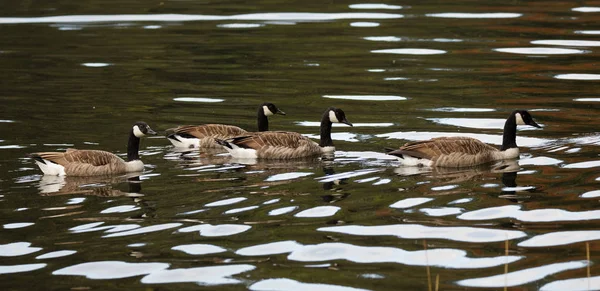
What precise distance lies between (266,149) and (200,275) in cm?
744

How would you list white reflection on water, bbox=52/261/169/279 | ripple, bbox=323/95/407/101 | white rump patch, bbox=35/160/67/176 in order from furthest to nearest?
ripple, bbox=323/95/407/101 < white rump patch, bbox=35/160/67/176 < white reflection on water, bbox=52/261/169/279

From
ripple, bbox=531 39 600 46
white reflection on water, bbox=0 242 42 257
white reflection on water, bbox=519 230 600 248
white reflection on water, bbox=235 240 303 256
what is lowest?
white reflection on water, bbox=519 230 600 248

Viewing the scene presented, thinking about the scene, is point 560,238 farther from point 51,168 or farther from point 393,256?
point 51,168

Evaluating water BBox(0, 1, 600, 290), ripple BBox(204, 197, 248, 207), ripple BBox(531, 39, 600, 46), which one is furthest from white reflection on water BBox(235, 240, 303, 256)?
ripple BBox(531, 39, 600, 46)

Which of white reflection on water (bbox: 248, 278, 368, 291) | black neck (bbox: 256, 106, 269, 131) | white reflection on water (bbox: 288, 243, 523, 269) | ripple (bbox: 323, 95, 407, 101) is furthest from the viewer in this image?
ripple (bbox: 323, 95, 407, 101)

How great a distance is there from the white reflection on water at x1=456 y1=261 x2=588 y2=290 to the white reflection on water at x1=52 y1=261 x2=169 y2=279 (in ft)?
10.6

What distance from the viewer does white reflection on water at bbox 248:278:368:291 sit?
38.6 ft

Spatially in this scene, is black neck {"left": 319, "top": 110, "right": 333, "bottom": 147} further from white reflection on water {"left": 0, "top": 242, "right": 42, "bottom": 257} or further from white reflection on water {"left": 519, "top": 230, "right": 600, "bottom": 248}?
white reflection on water {"left": 0, "top": 242, "right": 42, "bottom": 257}

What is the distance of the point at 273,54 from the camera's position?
31.2 metres

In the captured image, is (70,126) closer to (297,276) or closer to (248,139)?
(248,139)

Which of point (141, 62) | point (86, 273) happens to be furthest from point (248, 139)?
point (141, 62)

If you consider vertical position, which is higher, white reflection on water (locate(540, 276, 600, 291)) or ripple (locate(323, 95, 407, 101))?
ripple (locate(323, 95, 407, 101))

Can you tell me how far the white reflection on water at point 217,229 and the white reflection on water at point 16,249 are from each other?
174 cm

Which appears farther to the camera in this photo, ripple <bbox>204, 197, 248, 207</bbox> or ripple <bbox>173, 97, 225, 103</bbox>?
ripple <bbox>173, 97, 225, 103</bbox>
